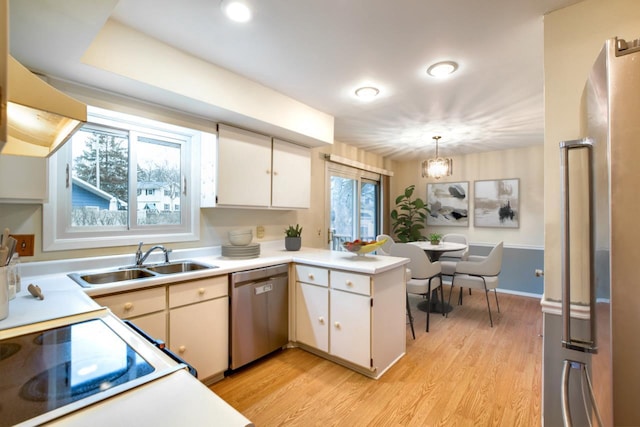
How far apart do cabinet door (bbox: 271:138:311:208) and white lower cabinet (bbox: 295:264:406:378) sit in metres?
0.81

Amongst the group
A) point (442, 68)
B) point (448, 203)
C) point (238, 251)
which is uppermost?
point (442, 68)

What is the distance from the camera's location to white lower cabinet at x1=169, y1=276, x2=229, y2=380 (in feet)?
5.97

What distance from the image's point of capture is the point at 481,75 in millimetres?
2191

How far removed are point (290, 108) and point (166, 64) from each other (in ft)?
3.61

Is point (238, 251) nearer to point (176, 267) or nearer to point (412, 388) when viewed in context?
point (176, 267)

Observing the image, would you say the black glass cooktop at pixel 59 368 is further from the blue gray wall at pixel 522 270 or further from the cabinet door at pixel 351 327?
the blue gray wall at pixel 522 270

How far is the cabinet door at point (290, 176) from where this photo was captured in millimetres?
2867

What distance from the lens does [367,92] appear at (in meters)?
2.51

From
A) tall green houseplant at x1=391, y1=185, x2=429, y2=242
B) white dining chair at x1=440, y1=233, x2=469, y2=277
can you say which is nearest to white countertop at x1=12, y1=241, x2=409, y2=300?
white dining chair at x1=440, y1=233, x2=469, y2=277

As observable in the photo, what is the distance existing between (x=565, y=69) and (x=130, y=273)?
2879mm

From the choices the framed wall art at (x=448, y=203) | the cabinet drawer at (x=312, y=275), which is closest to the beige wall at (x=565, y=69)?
the cabinet drawer at (x=312, y=275)

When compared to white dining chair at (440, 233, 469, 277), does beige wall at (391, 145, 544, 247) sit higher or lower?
higher

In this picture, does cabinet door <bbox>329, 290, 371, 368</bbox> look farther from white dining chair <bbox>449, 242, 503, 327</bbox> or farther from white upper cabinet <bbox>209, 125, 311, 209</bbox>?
white dining chair <bbox>449, 242, 503, 327</bbox>

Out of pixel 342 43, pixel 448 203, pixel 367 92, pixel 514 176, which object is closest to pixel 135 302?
pixel 342 43
